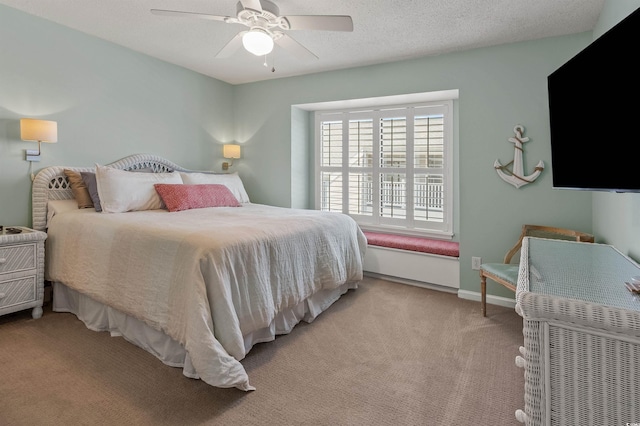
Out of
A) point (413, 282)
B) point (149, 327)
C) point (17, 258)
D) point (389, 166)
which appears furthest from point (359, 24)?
point (17, 258)

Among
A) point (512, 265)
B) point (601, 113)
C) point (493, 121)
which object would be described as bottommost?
point (512, 265)

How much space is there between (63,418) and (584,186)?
272 cm

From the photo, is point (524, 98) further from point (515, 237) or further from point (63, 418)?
point (63, 418)

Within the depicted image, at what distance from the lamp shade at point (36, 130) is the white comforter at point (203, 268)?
647 millimetres

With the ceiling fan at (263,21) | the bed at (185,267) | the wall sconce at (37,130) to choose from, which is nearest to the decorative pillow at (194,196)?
the bed at (185,267)

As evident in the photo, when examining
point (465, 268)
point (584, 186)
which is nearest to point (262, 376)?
point (584, 186)

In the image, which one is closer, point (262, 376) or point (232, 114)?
point (262, 376)

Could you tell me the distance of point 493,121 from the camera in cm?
314

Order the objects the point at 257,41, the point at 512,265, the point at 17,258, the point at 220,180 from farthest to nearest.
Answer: the point at 220,180 < the point at 512,265 < the point at 17,258 < the point at 257,41

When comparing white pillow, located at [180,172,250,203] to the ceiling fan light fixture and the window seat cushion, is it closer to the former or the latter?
the window seat cushion

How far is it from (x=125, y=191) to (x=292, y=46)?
1930 millimetres

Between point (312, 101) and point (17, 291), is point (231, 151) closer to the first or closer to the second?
point (312, 101)

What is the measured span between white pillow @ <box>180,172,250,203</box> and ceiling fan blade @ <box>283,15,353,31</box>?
2140 millimetres

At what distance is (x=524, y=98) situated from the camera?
2.99 m
